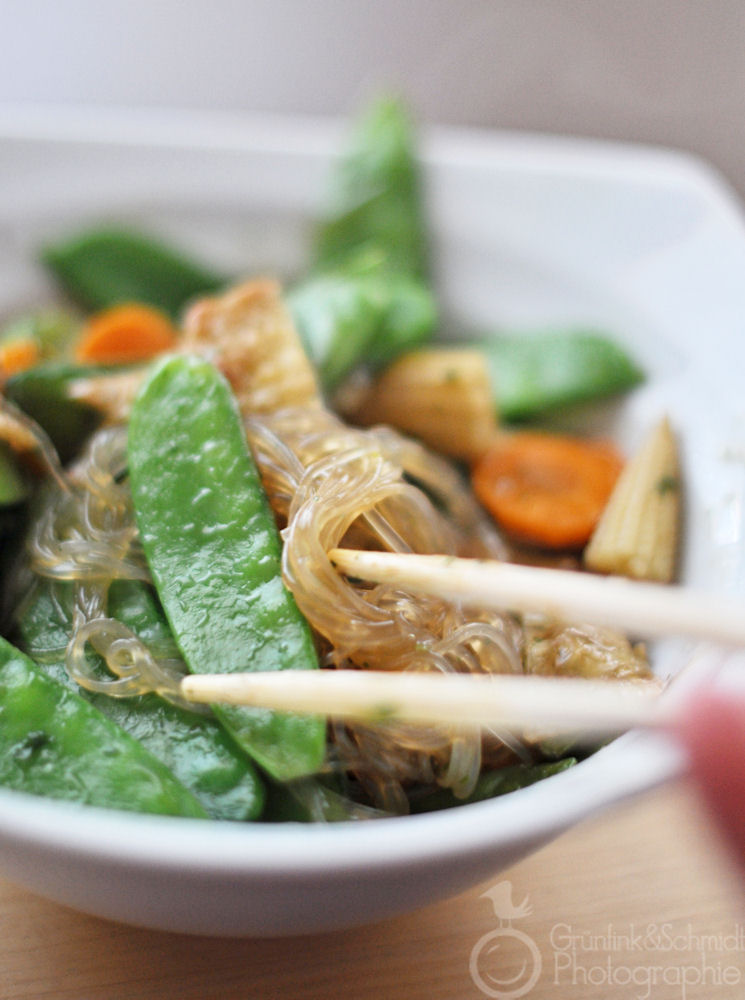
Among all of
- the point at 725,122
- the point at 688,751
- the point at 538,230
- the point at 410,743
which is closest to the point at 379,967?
the point at 410,743

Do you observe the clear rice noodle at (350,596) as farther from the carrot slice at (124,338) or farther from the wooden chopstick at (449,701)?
the carrot slice at (124,338)

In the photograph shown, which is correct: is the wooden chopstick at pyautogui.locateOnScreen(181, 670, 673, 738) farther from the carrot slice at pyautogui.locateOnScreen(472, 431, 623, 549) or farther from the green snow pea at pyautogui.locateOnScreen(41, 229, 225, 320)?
the green snow pea at pyautogui.locateOnScreen(41, 229, 225, 320)

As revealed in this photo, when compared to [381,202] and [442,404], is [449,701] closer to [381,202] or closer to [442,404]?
[442,404]

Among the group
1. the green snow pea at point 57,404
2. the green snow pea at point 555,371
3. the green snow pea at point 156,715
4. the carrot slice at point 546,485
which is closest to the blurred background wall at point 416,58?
the green snow pea at point 555,371

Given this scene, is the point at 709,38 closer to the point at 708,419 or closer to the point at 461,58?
the point at 461,58

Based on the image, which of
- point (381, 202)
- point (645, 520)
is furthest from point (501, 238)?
point (645, 520)

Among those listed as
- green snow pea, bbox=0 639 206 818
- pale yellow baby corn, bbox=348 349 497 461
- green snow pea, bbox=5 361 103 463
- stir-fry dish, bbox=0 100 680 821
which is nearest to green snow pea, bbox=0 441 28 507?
stir-fry dish, bbox=0 100 680 821
